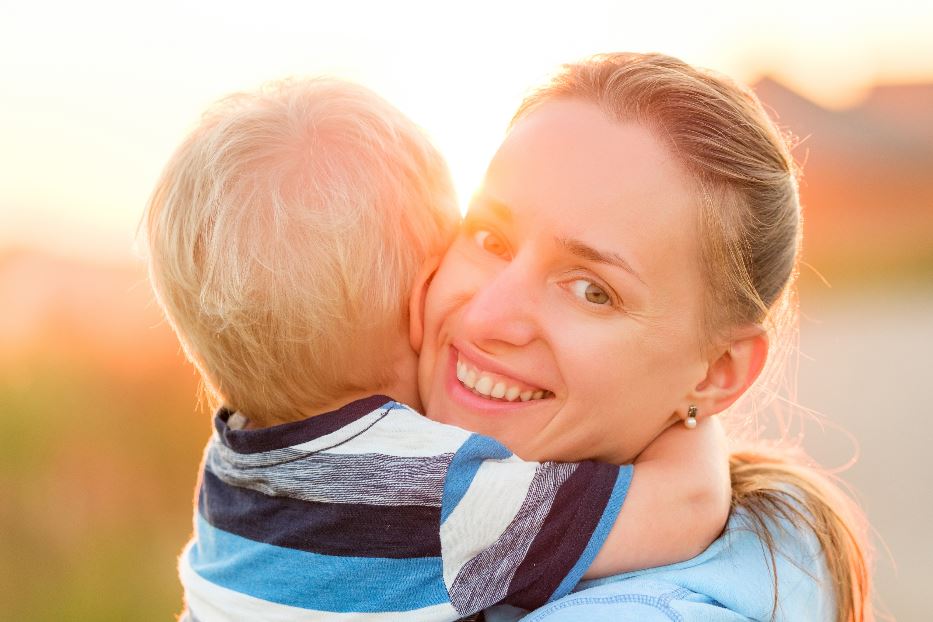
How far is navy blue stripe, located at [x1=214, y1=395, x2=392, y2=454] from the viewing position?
193 centimetres

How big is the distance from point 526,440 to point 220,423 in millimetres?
673

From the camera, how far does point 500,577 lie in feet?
6.04

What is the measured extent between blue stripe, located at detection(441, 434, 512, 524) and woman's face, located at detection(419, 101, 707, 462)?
0.75 ft

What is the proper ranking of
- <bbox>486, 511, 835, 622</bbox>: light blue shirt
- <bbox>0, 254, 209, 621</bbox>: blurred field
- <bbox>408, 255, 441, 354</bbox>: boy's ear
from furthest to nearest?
<bbox>0, 254, 209, 621</bbox>: blurred field < <bbox>408, 255, 441, 354</bbox>: boy's ear < <bbox>486, 511, 835, 622</bbox>: light blue shirt

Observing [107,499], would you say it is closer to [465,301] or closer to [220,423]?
[220,423]

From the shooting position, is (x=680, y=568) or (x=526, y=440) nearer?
(x=680, y=568)

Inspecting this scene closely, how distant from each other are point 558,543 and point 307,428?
0.54 metres

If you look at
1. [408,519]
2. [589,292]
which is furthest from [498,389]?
[408,519]

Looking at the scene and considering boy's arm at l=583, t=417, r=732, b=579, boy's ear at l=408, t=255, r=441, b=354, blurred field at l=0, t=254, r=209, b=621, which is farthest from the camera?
blurred field at l=0, t=254, r=209, b=621

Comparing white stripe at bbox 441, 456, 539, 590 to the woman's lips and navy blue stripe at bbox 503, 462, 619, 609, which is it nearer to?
navy blue stripe at bbox 503, 462, 619, 609

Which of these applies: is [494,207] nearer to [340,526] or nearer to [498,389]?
[498,389]

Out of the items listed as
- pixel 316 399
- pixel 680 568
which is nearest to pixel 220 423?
pixel 316 399

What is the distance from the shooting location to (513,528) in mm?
1838

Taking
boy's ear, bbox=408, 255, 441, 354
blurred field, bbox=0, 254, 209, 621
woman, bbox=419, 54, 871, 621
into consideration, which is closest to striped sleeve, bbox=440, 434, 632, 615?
woman, bbox=419, 54, 871, 621
